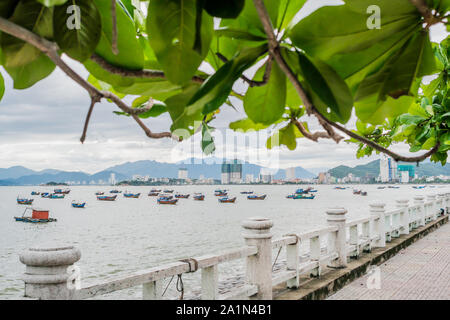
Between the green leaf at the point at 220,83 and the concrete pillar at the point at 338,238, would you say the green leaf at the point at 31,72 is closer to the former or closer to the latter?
the green leaf at the point at 220,83

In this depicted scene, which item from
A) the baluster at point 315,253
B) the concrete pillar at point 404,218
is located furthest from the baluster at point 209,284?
the concrete pillar at point 404,218

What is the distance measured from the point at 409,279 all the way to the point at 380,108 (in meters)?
7.92

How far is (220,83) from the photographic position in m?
0.36

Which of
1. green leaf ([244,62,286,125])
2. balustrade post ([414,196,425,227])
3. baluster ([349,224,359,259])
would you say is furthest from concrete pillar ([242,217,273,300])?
balustrade post ([414,196,425,227])

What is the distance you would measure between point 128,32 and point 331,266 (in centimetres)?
713

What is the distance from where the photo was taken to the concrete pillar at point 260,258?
470cm

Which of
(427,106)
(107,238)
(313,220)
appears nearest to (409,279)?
(427,106)

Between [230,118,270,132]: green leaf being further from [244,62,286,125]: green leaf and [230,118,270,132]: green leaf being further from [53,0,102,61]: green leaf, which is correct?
[53,0,102,61]: green leaf

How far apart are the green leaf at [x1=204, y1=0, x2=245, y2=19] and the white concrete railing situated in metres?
2.70

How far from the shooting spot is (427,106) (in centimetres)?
162

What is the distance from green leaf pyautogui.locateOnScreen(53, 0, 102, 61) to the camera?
0.38m

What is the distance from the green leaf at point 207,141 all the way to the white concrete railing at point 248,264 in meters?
2.44

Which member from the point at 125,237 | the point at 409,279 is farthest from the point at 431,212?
the point at 125,237

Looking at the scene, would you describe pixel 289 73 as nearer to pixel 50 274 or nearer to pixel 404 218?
pixel 50 274
